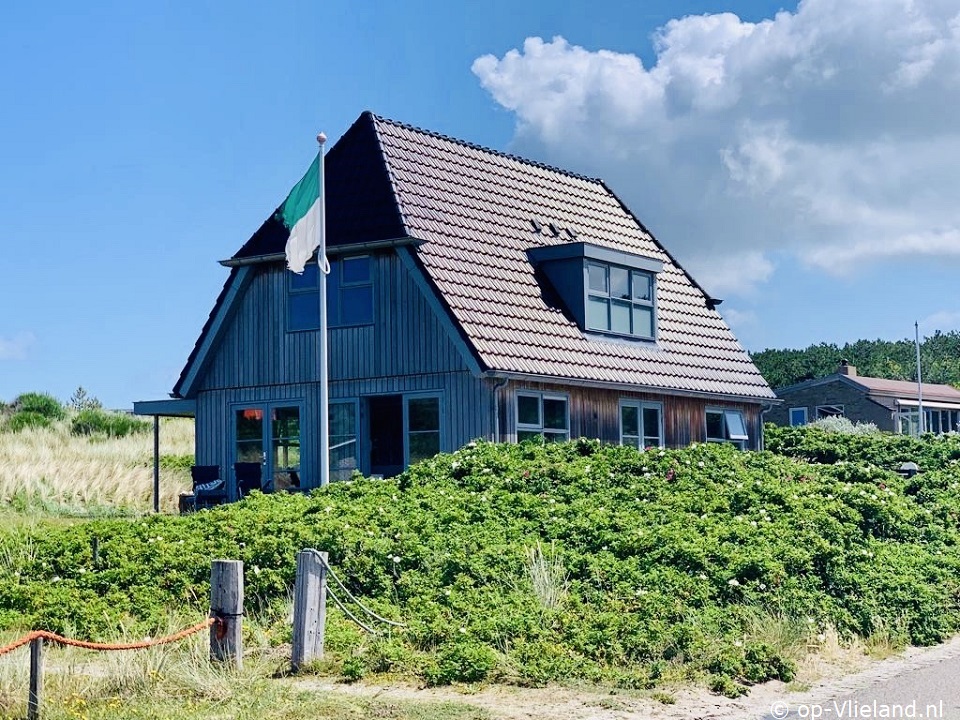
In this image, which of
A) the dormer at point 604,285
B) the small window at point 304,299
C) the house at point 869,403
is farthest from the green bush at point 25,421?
the house at point 869,403

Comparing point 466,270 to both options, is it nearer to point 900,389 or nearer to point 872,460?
point 872,460

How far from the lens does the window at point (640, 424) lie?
29719mm

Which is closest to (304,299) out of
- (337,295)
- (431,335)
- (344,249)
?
(337,295)

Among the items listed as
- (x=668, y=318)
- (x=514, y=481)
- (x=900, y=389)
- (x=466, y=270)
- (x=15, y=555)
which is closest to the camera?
(x=15, y=555)

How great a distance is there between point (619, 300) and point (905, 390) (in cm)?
4172

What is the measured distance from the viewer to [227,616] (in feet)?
39.9

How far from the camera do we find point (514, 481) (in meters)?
20.3

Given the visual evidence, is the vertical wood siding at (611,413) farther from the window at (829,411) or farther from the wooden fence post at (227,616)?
the window at (829,411)

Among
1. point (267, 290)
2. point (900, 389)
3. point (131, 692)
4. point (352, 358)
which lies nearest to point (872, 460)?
point (352, 358)

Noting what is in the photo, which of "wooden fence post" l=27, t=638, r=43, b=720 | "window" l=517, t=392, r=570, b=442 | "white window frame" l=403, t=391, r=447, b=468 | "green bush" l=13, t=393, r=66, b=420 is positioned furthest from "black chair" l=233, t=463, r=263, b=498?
"green bush" l=13, t=393, r=66, b=420

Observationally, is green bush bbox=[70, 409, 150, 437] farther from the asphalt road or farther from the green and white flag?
the asphalt road

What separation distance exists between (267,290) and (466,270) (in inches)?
191

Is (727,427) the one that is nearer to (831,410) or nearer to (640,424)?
(640,424)

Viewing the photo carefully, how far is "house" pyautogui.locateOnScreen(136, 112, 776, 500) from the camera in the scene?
26.6 m
